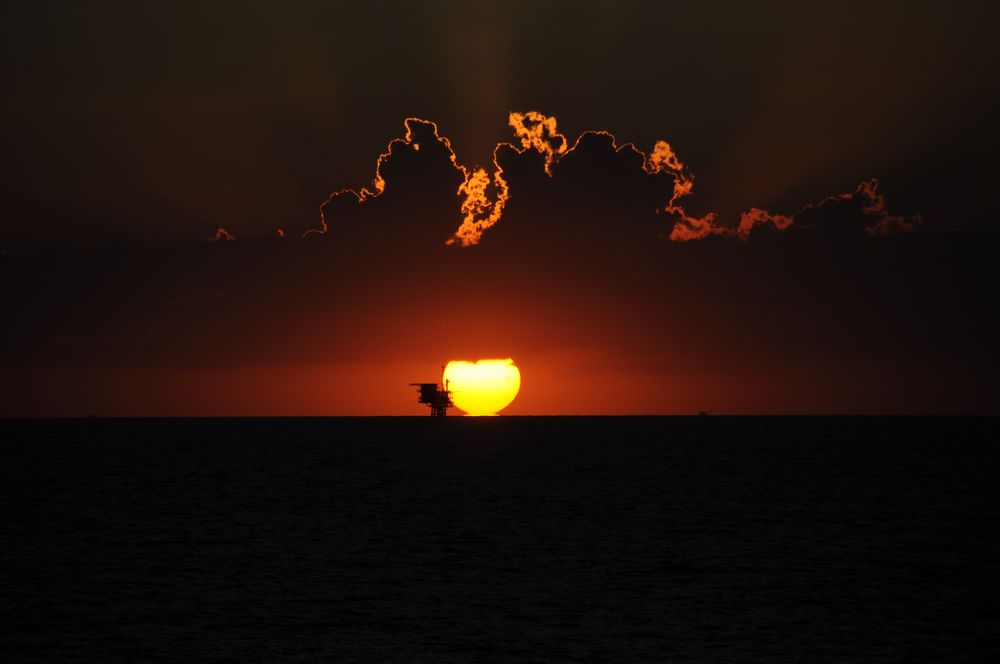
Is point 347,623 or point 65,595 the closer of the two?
point 347,623

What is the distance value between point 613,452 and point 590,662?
156 metres

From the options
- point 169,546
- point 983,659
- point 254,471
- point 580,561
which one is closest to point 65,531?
point 169,546

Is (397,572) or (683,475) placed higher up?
(683,475)

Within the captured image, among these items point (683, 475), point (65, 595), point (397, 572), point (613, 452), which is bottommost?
point (65, 595)

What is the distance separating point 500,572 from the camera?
53094 mm

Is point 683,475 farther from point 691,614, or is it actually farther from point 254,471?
point 691,614

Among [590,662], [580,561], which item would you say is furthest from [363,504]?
[590,662]

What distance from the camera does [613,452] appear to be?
190m

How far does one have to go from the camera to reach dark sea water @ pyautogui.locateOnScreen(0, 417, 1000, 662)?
37719 millimetres

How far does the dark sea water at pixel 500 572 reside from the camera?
1485 inches

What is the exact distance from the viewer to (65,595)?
152ft

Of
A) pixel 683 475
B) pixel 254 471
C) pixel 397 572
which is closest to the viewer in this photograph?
pixel 397 572

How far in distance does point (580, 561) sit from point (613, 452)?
134 m

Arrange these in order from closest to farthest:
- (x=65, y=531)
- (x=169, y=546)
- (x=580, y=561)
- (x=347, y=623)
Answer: (x=347, y=623) < (x=580, y=561) < (x=169, y=546) < (x=65, y=531)
